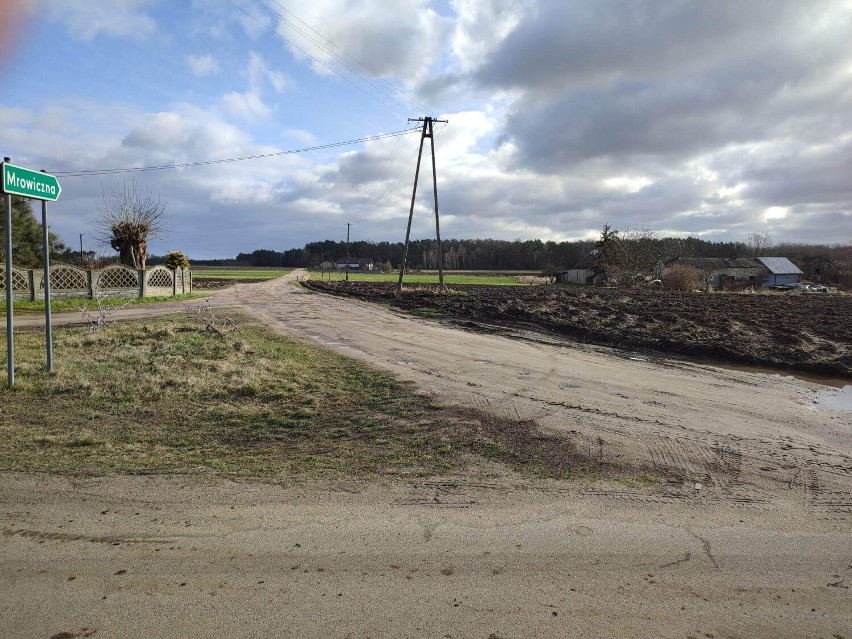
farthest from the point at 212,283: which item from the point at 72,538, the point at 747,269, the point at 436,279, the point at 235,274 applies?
the point at 747,269

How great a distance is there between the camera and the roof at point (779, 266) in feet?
255

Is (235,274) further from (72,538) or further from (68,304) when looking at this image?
(72,538)

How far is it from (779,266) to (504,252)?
72.3 m

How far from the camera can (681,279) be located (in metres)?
55.7

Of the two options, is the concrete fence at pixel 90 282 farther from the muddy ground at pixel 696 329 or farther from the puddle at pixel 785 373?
the puddle at pixel 785 373

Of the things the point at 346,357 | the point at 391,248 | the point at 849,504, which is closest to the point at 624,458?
the point at 849,504

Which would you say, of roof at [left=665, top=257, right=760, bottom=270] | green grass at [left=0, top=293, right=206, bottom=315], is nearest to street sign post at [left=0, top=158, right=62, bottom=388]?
green grass at [left=0, top=293, right=206, bottom=315]

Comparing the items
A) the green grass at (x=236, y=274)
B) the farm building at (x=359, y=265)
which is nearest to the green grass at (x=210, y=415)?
the green grass at (x=236, y=274)

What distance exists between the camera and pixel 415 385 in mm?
8992

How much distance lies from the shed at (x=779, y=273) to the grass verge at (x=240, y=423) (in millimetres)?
83197

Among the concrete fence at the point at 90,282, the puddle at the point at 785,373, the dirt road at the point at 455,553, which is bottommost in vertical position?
the puddle at the point at 785,373

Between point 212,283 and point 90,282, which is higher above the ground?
point 90,282

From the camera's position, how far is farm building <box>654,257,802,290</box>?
72500 millimetres

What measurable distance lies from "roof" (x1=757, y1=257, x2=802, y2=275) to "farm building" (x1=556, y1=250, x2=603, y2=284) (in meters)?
25.4
